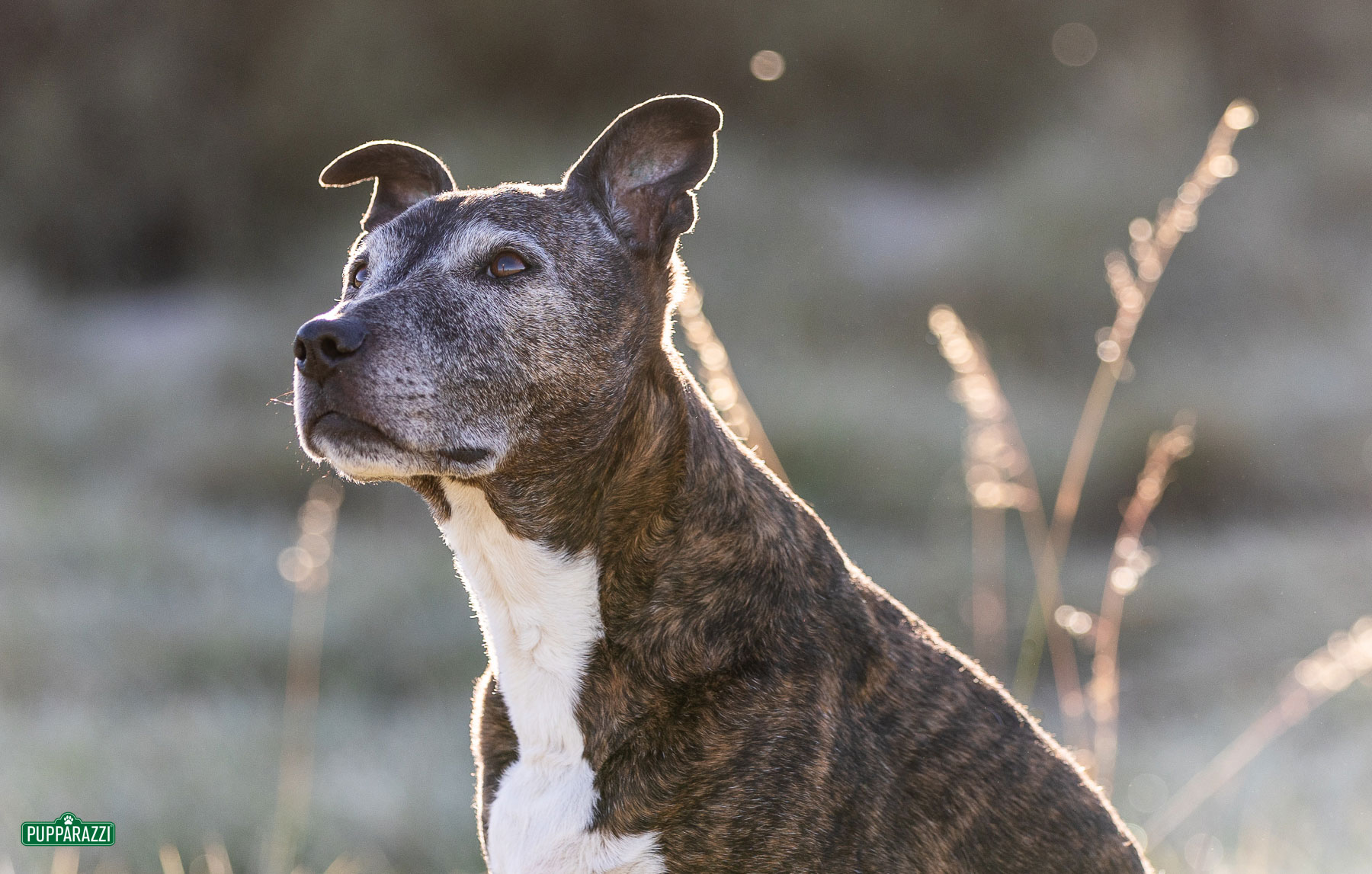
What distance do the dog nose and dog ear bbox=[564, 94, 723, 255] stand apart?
848 millimetres

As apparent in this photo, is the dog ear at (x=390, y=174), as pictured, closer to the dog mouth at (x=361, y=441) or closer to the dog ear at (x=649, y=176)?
the dog ear at (x=649, y=176)

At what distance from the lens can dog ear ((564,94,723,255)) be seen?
3.32 m

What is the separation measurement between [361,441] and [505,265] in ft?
2.02

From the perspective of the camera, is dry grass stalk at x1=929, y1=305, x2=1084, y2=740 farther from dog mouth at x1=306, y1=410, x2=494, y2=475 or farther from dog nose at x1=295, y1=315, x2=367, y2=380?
dog nose at x1=295, y1=315, x2=367, y2=380

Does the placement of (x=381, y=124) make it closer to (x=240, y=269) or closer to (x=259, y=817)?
(x=240, y=269)

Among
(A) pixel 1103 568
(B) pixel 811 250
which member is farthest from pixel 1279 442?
(B) pixel 811 250

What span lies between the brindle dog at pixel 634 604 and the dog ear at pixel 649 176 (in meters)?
0.03

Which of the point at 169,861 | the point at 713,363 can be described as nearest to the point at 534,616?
the point at 713,363

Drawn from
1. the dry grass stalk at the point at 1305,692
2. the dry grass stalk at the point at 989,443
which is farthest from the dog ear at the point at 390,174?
the dry grass stalk at the point at 1305,692

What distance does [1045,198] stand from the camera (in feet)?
43.5

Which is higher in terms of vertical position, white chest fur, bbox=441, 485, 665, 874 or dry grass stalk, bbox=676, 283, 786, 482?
dry grass stalk, bbox=676, 283, 786, 482

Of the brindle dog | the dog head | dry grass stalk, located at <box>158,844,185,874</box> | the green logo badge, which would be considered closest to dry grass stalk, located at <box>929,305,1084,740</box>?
the brindle dog

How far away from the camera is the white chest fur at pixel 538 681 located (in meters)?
2.84

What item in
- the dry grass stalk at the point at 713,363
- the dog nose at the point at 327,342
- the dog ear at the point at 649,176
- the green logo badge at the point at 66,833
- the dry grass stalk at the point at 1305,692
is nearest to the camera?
the dog nose at the point at 327,342
